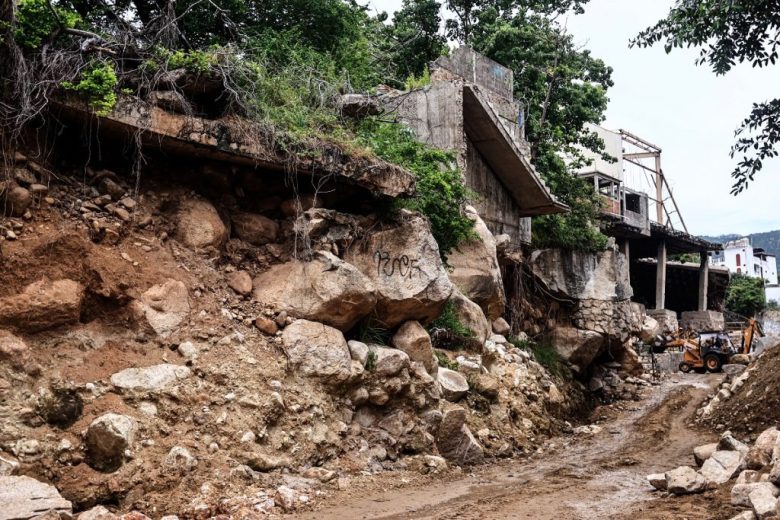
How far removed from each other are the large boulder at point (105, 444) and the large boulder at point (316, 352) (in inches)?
73.2

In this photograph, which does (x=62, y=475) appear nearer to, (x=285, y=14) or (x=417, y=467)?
(x=417, y=467)

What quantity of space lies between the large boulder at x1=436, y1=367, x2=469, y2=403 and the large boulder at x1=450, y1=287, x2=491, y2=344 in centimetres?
129

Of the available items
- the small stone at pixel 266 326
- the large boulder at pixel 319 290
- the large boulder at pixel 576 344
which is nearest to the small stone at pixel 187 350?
the small stone at pixel 266 326

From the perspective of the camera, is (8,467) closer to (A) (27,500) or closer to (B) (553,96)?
(A) (27,500)

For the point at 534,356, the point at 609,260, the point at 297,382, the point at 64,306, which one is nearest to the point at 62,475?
the point at 64,306

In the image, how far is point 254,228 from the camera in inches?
291

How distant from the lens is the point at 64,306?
5418 millimetres

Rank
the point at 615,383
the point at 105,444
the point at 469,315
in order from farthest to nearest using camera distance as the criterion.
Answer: the point at 615,383
the point at 469,315
the point at 105,444

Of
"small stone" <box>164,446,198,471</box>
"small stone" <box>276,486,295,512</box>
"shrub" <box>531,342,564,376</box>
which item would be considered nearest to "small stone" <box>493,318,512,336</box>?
"shrub" <box>531,342,564,376</box>

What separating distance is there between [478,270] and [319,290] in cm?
479

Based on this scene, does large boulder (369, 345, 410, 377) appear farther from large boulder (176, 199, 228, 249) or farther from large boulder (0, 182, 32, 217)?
large boulder (0, 182, 32, 217)

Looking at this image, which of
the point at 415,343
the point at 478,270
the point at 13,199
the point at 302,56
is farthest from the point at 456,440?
the point at 302,56

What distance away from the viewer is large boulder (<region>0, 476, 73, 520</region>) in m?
3.93

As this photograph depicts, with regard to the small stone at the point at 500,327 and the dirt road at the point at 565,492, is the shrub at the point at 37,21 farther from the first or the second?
the small stone at the point at 500,327
